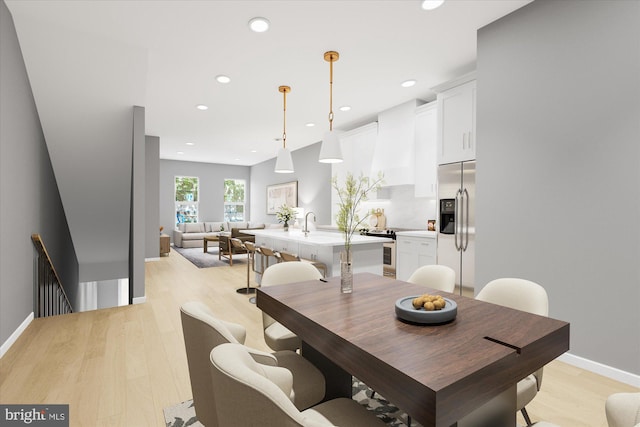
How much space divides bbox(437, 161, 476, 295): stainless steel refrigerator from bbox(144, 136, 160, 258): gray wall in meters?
6.25

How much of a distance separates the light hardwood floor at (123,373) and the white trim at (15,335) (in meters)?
0.04

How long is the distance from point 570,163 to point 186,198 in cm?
1074

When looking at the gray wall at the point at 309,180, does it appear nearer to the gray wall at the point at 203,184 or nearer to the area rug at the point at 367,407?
the gray wall at the point at 203,184

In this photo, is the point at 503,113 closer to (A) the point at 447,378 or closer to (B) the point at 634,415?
(B) the point at 634,415

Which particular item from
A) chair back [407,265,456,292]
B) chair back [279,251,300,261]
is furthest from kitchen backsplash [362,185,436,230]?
chair back [407,265,456,292]

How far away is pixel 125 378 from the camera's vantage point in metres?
2.33

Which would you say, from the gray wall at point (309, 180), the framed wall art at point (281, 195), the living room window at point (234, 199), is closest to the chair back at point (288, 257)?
the gray wall at point (309, 180)

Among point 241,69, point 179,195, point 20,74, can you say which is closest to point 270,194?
point 179,195

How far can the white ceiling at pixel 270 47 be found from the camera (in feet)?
8.98

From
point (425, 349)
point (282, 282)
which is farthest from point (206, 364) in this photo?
point (282, 282)

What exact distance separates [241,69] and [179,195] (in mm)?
8108

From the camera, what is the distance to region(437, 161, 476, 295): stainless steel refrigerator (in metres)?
3.56

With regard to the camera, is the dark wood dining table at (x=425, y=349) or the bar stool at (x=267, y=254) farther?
the bar stool at (x=267, y=254)

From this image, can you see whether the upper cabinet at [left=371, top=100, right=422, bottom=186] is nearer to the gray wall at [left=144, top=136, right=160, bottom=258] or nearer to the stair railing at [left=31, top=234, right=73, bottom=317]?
the stair railing at [left=31, top=234, right=73, bottom=317]
